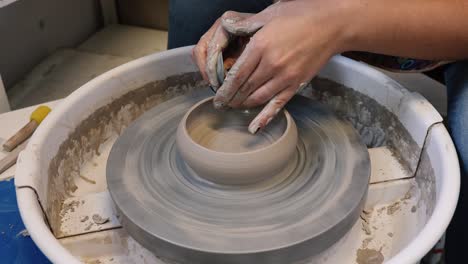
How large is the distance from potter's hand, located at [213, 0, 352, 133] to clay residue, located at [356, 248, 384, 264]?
320 mm

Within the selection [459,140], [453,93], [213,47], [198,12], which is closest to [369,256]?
[459,140]

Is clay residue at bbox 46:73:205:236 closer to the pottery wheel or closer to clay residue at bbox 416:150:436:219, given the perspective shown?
the pottery wheel

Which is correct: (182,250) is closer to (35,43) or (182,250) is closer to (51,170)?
(51,170)

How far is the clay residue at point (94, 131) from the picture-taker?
3.44 ft

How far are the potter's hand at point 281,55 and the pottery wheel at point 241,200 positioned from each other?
0.14m

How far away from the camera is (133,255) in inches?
39.2

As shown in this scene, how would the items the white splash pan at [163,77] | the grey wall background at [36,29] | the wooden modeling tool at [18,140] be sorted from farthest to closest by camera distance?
1. the grey wall background at [36,29]
2. the wooden modeling tool at [18,140]
3. the white splash pan at [163,77]

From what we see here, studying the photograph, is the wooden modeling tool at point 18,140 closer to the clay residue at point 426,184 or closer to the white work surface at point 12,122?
the white work surface at point 12,122

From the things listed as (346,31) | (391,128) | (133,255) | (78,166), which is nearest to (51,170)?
(78,166)

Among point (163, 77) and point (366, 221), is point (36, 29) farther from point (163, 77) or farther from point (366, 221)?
point (366, 221)

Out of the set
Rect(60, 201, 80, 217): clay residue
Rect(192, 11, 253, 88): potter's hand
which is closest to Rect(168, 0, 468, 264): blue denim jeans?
Rect(192, 11, 253, 88): potter's hand

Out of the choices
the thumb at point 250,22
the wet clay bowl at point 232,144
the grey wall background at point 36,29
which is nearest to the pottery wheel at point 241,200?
the wet clay bowl at point 232,144

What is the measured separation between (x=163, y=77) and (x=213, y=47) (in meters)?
0.31

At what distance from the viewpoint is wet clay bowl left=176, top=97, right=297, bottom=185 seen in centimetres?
90
